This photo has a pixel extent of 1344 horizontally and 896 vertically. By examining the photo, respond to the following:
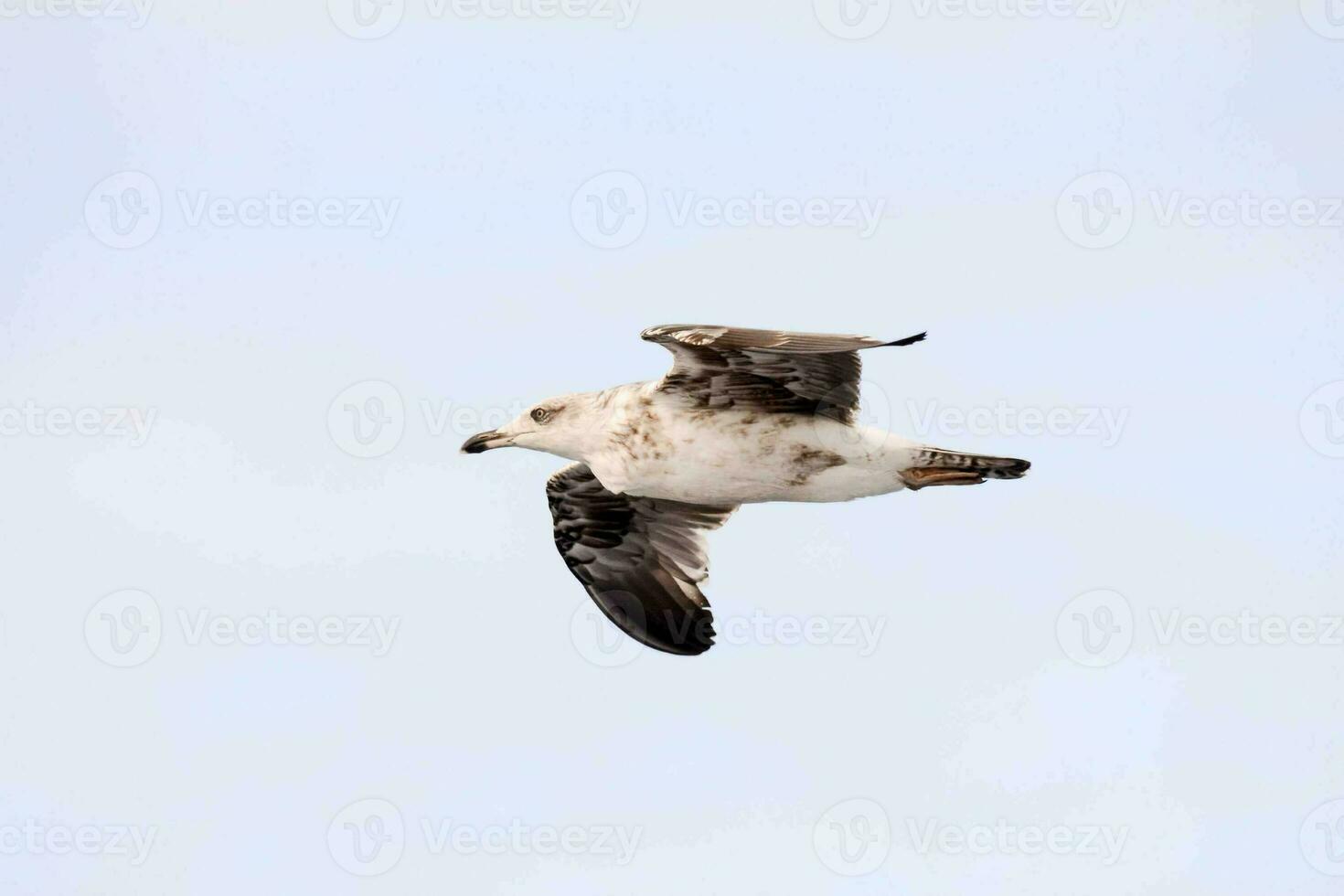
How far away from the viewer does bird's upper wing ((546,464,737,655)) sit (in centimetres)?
2434

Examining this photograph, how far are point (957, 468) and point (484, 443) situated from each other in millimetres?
5361

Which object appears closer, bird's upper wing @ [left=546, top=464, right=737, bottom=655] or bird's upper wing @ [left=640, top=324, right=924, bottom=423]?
bird's upper wing @ [left=640, top=324, right=924, bottom=423]

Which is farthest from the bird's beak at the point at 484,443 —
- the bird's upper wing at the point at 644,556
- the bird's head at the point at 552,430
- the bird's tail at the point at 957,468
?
the bird's tail at the point at 957,468

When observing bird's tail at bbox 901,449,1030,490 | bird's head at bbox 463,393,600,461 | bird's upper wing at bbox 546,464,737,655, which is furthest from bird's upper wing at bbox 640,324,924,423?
bird's upper wing at bbox 546,464,737,655

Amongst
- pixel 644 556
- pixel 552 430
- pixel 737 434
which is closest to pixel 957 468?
pixel 737 434

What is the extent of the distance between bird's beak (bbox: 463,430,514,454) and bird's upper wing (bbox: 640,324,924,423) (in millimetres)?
2527

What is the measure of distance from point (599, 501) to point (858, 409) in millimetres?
4578

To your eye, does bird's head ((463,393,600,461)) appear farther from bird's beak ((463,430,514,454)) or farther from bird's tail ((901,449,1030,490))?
bird's tail ((901,449,1030,490))

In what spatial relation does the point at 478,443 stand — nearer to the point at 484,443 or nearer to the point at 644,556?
the point at 484,443

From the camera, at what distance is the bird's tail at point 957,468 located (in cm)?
2034

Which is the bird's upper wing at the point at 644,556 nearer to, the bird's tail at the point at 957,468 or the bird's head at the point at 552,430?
the bird's head at the point at 552,430

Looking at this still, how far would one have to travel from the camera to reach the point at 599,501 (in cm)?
2441

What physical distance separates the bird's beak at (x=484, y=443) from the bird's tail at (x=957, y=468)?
459cm

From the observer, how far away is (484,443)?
73.7ft
